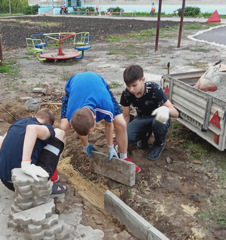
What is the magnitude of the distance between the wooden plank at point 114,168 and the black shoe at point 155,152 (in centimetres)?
56

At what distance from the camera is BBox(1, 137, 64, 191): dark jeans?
8.48 feet

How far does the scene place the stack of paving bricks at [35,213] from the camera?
2156 mm

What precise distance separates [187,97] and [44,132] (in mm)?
2098

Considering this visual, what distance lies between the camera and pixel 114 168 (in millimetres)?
3195

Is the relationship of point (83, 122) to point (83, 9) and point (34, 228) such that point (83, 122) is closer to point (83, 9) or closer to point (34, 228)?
point (34, 228)

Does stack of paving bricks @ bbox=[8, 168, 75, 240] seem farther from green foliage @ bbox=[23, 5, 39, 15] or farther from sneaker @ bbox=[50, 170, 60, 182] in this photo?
green foliage @ bbox=[23, 5, 39, 15]

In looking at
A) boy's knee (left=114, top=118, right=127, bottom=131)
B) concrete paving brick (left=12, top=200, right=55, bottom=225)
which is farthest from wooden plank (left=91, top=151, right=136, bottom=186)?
concrete paving brick (left=12, top=200, right=55, bottom=225)

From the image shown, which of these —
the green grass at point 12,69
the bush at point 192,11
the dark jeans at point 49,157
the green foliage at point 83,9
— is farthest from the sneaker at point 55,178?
the green foliage at point 83,9

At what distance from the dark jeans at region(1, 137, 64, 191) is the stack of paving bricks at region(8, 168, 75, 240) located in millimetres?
304

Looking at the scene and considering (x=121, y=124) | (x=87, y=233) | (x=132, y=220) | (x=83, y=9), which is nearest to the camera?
(x=87, y=233)

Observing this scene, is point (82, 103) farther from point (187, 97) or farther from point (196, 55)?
point (196, 55)

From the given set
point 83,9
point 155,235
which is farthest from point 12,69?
point 83,9

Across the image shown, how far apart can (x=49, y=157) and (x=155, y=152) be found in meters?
1.50

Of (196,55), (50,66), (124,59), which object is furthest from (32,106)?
(196,55)
